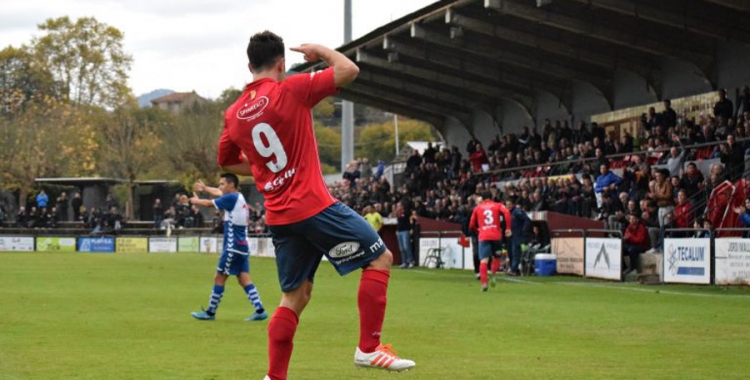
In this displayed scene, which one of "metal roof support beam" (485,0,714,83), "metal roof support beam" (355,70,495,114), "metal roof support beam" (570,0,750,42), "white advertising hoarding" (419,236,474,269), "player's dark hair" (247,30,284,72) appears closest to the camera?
"player's dark hair" (247,30,284,72)

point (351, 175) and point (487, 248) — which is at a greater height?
point (351, 175)

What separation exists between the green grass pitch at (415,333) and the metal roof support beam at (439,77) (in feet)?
67.6

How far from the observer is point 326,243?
8664 millimetres

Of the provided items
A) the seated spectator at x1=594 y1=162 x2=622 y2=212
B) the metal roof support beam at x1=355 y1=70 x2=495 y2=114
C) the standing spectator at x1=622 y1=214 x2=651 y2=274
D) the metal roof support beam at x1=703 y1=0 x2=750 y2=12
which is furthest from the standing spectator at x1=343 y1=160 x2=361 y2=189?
the standing spectator at x1=622 y1=214 x2=651 y2=274

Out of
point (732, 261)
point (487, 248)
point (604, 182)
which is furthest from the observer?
point (604, 182)

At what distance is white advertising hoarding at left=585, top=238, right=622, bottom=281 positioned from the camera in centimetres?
2973

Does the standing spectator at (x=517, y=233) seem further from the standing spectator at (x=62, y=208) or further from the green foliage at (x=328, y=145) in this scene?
the green foliage at (x=328, y=145)

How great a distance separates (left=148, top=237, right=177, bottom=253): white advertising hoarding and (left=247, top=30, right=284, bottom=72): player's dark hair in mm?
59386

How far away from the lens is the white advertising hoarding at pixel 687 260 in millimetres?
26156

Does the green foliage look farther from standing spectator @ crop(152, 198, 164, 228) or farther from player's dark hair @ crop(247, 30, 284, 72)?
player's dark hair @ crop(247, 30, 284, 72)

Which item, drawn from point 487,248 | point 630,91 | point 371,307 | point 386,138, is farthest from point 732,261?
point 386,138

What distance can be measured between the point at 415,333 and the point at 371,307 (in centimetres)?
662

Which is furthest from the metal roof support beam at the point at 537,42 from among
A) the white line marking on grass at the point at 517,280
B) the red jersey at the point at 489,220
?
the red jersey at the point at 489,220

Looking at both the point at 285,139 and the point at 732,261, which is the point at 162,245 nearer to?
the point at 732,261
